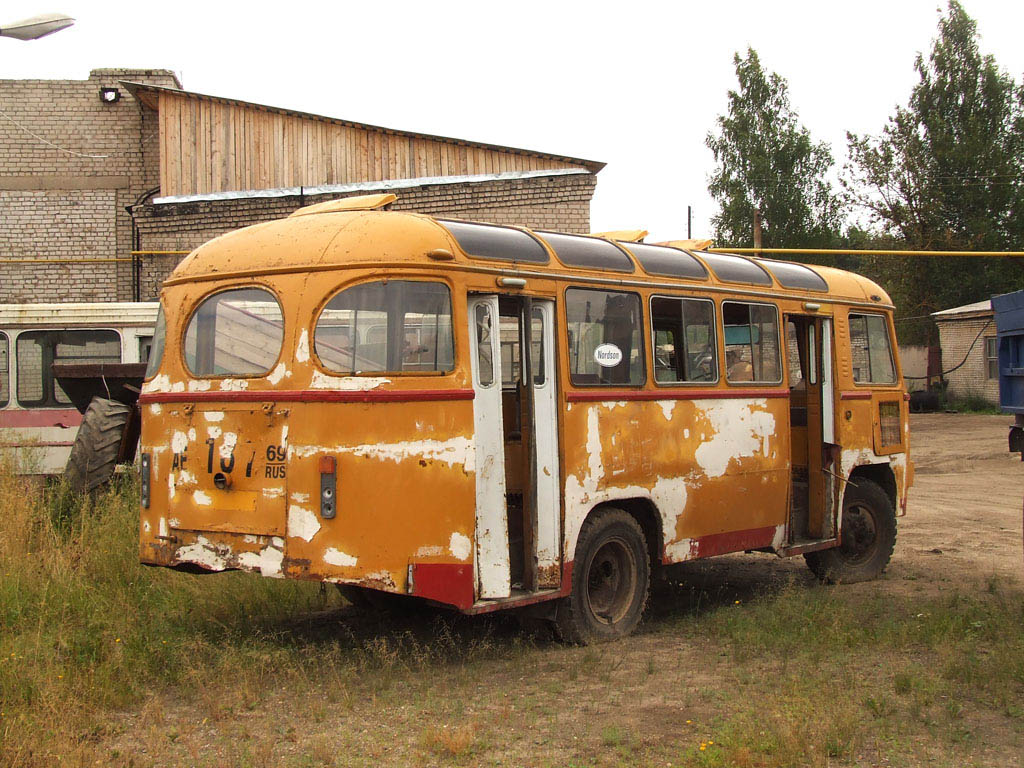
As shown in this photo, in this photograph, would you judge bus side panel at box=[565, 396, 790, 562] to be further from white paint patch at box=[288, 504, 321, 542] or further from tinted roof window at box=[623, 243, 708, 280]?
white paint patch at box=[288, 504, 321, 542]

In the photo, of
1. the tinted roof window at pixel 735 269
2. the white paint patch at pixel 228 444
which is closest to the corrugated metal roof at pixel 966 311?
the tinted roof window at pixel 735 269

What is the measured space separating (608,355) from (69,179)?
1683cm

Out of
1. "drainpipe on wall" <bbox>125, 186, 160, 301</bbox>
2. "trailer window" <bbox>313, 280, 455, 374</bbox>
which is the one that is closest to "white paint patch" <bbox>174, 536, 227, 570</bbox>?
"trailer window" <bbox>313, 280, 455, 374</bbox>

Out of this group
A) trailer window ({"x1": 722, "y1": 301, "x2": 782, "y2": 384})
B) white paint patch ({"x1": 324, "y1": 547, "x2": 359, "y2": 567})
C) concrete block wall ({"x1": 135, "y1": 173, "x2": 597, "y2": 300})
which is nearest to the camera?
white paint patch ({"x1": 324, "y1": 547, "x2": 359, "y2": 567})

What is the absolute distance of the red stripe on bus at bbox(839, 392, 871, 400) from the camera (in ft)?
32.0

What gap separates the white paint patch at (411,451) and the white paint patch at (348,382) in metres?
0.33

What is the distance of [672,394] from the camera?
26.6ft

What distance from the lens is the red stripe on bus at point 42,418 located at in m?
14.2

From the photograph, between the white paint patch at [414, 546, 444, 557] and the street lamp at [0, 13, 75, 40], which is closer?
the white paint patch at [414, 546, 444, 557]

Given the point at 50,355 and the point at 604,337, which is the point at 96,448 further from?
the point at 604,337

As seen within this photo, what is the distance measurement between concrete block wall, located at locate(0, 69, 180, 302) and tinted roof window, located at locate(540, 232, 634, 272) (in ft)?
48.7

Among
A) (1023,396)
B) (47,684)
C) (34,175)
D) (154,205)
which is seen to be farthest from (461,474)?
(34,175)

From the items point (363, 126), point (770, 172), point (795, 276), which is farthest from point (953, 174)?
point (795, 276)

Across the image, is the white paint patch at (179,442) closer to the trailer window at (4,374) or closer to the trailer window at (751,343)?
the trailer window at (751,343)
